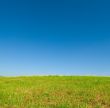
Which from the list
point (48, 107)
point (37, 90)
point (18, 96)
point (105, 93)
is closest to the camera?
point (48, 107)

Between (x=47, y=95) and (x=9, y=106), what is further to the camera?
(x=47, y=95)

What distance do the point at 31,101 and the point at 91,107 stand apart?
391 cm

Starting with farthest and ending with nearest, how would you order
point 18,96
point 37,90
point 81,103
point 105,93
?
point 37,90
point 105,93
point 18,96
point 81,103

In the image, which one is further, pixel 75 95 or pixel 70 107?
pixel 75 95

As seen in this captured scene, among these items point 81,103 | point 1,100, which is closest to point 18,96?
point 1,100

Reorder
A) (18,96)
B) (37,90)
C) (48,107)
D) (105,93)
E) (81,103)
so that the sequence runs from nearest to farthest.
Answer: (48,107) < (81,103) < (18,96) < (105,93) < (37,90)

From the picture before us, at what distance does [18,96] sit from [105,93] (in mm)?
6327

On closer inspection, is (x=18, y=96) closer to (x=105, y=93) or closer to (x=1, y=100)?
(x=1, y=100)

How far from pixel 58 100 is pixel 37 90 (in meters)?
4.66

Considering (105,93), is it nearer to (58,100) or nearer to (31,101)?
(58,100)

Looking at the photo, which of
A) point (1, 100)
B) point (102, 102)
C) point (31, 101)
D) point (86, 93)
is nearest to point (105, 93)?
point (86, 93)

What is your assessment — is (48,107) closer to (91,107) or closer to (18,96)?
(91,107)

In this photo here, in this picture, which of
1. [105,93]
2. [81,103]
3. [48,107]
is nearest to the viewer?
[48,107]

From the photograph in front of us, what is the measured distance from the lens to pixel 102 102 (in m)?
19.1
